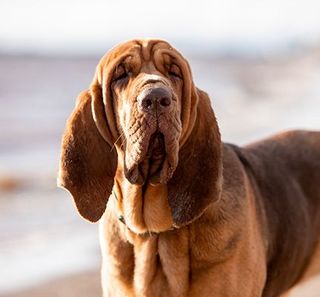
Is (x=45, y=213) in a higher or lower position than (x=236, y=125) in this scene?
higher

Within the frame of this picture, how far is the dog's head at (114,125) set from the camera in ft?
16.7

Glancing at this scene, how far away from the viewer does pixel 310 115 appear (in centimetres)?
1527

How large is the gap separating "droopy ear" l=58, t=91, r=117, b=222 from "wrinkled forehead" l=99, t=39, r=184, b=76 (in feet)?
0.79

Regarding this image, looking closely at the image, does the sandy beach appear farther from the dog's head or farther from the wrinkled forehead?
the wrinkled forehead

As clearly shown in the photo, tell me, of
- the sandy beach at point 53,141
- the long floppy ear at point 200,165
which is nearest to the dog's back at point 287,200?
the long floppy ear at point 200,165

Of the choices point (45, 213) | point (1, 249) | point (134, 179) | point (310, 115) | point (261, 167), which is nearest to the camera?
point (134, 179)

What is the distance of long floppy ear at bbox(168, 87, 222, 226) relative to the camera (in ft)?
17.2

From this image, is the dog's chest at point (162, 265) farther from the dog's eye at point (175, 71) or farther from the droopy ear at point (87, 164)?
the dog's eye at point (175, 71)

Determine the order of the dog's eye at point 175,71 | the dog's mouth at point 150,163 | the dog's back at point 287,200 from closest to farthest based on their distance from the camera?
the dog's mouth at point 150,163 → the dog's eye at point 175,71 → the dog's back at point 287,200

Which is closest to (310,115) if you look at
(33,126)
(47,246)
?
(33,126)

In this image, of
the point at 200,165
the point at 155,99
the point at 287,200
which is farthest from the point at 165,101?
the point at 287,200

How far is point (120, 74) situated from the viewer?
17.0 feet

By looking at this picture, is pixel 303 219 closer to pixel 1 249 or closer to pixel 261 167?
pixel 261 167

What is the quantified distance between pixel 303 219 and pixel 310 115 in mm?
9253
